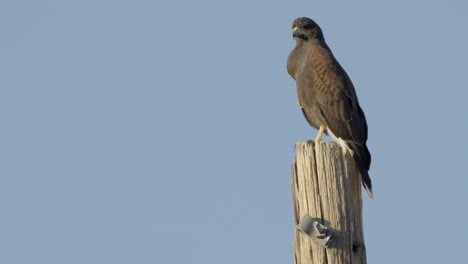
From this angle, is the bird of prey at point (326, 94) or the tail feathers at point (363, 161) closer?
the tail feathers at point (363, 161)

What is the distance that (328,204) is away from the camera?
4.76 metres

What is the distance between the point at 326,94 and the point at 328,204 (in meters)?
3.61

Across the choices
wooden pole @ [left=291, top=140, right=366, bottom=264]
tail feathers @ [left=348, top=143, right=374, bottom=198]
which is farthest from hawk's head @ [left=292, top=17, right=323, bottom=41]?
wooden pole @ [left=291, top=140, right=366, bottom=264]

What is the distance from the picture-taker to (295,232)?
16.0 feet

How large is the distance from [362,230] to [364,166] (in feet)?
4.62

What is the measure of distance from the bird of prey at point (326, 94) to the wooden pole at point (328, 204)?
2.55 meters

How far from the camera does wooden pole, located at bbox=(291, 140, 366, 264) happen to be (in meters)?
4.74

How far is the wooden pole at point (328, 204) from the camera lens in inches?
187

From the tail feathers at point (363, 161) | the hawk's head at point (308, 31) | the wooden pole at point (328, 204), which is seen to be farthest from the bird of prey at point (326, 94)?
the wooden pole at point (328, 204)

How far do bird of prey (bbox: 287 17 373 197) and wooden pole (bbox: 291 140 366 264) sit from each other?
8.38 feet

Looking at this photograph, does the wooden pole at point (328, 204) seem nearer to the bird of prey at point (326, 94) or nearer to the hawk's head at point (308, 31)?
the bird of prey at point (326, 94)

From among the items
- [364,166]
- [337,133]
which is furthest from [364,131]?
[364,166]

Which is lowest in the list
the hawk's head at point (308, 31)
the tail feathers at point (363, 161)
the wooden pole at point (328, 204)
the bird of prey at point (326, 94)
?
Result: the wooden pole at point (328, 204)

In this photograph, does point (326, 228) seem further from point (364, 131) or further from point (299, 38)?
point (299, 38)
